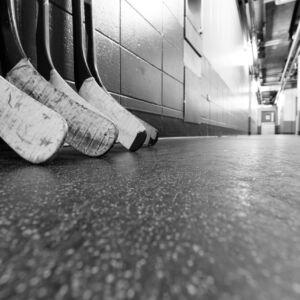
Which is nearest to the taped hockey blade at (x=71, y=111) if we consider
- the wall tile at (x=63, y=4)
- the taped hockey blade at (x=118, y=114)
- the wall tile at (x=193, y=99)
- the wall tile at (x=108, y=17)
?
the taped hockey blade at (x=118, y=114)

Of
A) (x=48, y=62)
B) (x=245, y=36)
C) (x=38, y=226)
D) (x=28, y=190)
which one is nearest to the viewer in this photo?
(x=38, y=226)

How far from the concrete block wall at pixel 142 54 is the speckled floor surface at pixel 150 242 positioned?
1.01 meters

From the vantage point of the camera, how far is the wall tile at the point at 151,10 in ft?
6.28

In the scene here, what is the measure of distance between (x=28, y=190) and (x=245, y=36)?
891cm

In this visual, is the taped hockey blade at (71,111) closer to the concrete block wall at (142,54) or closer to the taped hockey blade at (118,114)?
the taped hockey blade at (118,114)

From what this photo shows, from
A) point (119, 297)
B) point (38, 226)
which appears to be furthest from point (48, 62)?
point (119, 297)

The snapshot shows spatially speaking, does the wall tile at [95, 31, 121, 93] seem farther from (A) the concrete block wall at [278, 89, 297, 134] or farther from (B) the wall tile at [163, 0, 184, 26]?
(A) the concrete block wall at [278, 89, 297, 134]

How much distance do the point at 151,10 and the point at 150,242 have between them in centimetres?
229

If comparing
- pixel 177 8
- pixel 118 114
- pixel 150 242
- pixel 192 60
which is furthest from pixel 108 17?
pixel 192 60

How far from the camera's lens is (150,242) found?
0.64 feet

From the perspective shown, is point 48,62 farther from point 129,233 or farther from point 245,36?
point 245,36

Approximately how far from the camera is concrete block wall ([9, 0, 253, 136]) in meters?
1.21

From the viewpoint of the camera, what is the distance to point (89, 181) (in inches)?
17.5

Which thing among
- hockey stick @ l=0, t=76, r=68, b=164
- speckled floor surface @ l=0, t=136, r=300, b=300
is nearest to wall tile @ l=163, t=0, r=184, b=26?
hockey stick @ l=0, t=76, r=68, b=164
